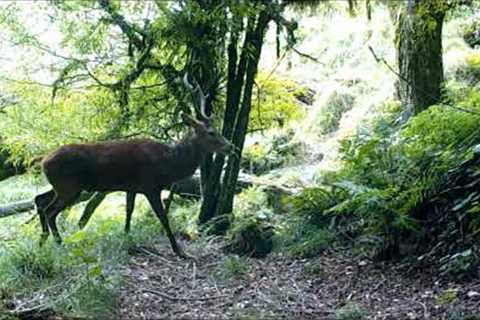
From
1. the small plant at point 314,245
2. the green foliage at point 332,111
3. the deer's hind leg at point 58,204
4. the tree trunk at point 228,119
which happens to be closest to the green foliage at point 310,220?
the small plant at point 314,245

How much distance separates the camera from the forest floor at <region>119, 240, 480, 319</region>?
4.61 meters

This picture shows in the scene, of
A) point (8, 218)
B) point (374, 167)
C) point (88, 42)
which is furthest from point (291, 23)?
point (8, 218)

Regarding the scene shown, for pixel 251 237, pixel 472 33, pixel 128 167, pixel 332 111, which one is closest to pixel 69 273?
pixel 128 167

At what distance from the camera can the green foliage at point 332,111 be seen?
492 inches

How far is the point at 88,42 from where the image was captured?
7266 mm

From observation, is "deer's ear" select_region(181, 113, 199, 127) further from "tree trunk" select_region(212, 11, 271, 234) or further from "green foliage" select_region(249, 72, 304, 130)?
"green foliage" select_region(249, 72, 304, 130)

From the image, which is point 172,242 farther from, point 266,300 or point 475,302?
point 475,302

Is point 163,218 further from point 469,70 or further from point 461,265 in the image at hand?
point 469,70

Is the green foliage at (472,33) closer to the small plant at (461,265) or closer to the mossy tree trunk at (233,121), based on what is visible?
the mossy tree trunk at (233,121)

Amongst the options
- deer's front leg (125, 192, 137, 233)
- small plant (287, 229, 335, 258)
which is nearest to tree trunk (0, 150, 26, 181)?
deer's front leg (125, 192, 137, 233)

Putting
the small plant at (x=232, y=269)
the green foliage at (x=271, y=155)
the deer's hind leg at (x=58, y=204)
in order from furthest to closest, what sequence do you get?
the green foliage at (x=271, y=155), the deer's hind leg at (x=58, y=204), the small plant at (x=232, y=269)

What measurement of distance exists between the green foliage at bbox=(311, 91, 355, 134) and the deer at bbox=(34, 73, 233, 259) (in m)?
5.26

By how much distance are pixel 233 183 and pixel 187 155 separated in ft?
3.24

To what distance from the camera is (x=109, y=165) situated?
22.3ft
